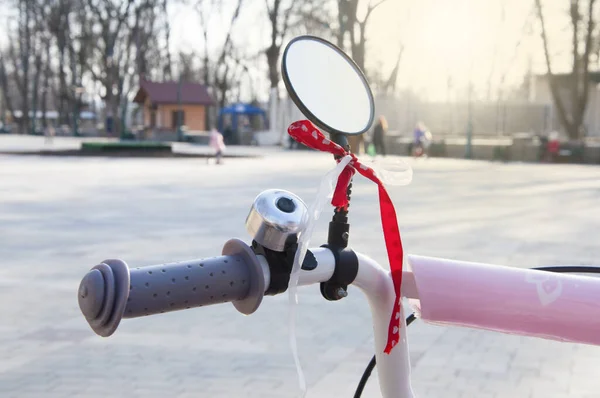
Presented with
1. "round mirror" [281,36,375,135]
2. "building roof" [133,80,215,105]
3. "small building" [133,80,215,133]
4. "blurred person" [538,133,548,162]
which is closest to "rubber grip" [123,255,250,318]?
"round mirror" [281,36,375,135]

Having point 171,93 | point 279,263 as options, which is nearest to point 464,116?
point 171,93

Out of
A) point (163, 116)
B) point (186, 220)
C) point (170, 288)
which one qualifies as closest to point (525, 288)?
point (170, 288)

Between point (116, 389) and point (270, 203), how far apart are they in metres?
3.32

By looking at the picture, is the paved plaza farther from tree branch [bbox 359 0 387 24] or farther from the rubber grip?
tree branch [bbox 359 0 387 24]

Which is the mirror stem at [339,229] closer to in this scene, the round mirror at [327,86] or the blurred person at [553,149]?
the round mirror at [327,86]

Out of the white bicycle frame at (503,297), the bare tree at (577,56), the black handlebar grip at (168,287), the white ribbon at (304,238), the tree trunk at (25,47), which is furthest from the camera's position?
the tree trunk at (25,47)

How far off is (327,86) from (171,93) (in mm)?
63244

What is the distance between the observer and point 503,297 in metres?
1.40

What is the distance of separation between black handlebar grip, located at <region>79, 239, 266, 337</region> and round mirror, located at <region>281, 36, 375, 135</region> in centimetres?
32

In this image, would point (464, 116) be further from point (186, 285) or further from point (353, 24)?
point (186, 285)

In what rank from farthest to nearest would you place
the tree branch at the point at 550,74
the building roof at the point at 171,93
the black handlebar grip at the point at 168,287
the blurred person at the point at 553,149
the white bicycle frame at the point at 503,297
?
1. the building roof at the point at 171,93
2. the tree branch at the point at 550,74
3. the blurred person at the point at 553,149
4. the white bicycle frame at the point at 503,297
5. the black handlebar grip at the point at 168,287

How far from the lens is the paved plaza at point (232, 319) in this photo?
178 inches

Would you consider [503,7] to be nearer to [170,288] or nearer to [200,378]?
[200,378]

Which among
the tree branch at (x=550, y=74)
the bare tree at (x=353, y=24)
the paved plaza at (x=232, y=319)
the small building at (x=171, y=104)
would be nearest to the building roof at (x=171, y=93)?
the small building at (x=171, y=104)
